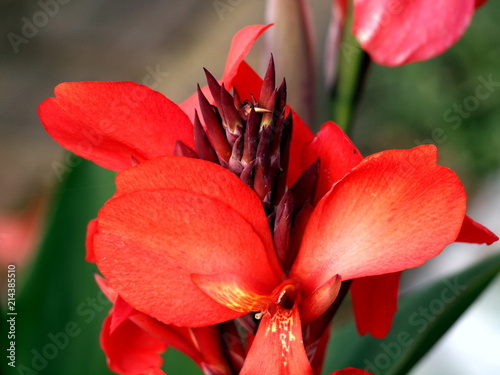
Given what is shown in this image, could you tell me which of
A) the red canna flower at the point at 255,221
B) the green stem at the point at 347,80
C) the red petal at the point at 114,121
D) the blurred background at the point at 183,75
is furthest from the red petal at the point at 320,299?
the blurred background at the point at 183,75

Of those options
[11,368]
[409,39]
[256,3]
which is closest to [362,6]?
[409,39]

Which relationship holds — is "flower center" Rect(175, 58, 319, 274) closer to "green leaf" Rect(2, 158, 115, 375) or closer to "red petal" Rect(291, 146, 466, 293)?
"red petal" Rect(291, 146, 466, 293)

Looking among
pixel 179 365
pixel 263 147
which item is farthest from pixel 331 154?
pixel 179 365

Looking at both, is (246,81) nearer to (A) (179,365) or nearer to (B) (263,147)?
(B) (263,147)

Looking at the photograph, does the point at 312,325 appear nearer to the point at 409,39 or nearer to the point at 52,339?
the point at 409,39

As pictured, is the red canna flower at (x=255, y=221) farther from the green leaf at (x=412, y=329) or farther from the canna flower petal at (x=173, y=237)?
the green leaf at (x=412, y=329)
